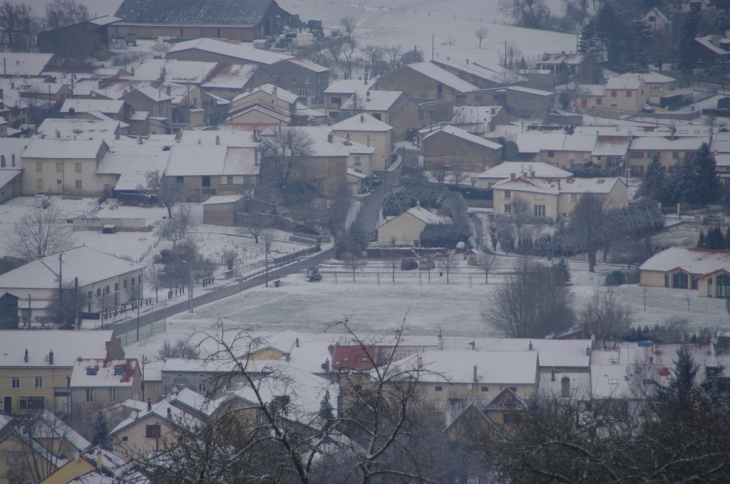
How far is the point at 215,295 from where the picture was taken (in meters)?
26.6

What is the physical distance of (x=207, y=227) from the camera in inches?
1241

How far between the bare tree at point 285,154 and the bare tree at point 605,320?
42.1ft

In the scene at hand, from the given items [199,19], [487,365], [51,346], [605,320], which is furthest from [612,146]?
[199,19]

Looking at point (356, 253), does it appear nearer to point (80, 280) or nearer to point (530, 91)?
point (80, 280)

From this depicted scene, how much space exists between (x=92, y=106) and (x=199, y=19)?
57.1 feet

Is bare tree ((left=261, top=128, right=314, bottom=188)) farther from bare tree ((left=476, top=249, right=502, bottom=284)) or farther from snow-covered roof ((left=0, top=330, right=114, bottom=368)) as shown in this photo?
snow-covered roof ((left=0, top=330, right=114, bottom=368))

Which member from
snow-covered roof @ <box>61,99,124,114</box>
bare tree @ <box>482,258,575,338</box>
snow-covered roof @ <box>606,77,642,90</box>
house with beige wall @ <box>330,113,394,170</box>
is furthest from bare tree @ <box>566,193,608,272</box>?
snow-covered roof @ <box>61,99,124,114</box>

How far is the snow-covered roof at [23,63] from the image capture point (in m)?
46.9

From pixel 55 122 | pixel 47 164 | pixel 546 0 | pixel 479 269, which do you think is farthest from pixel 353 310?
pixel 546 0

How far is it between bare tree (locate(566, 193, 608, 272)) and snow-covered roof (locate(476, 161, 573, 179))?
3.72m

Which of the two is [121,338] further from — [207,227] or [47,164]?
[47,164]

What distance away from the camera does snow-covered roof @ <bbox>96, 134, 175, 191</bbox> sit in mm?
34250

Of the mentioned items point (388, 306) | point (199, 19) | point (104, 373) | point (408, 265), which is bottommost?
point (104, 373)

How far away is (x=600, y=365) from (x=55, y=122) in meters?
24.9
